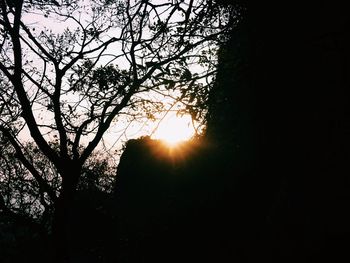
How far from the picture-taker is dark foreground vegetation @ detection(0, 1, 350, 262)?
513cm

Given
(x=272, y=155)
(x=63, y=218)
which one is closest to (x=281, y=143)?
(x=272, y=155)

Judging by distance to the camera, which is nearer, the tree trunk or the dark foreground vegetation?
the dark foreground vegetation

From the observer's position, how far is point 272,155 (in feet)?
23.8

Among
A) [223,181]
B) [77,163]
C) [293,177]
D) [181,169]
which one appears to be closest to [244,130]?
[223,181]

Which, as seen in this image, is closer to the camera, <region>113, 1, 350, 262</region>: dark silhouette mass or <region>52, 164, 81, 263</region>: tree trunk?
<region>113, 1, 350, 262</region>: dark silhouette mass

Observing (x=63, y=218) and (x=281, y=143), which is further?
(x=63, y=218)

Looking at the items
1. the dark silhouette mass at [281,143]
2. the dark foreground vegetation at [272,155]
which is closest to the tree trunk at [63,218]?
the dark foreground vegetation at [272,155]

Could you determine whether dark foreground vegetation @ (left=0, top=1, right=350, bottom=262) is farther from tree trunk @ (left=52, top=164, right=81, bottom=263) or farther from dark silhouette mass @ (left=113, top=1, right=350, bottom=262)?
tree trunk @ (left=52, top=164, right=81, bottom=263)

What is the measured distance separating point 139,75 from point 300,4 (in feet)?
13.7

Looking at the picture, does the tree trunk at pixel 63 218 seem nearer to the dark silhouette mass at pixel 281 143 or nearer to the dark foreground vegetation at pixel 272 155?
the dark foreground vegetation at pixel 272 155

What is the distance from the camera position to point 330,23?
598 centimetres

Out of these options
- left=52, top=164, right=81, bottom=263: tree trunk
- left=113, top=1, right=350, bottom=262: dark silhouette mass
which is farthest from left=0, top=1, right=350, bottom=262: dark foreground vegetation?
left=52, top=164, right=81, bottom=263: tree trunk

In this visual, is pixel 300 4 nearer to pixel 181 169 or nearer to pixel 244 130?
pixel 244 130

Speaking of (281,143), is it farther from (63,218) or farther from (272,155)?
(63,218)
